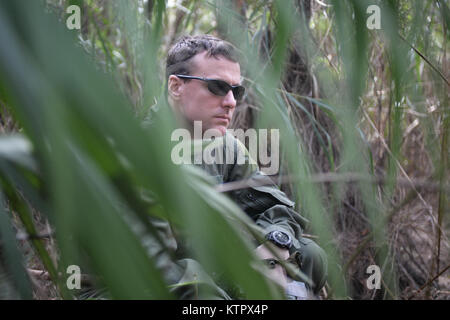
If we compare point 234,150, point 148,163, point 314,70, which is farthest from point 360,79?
point 314,70

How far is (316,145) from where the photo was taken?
89.1 inches

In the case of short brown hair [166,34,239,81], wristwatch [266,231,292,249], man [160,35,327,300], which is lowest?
wristwatch [266,231,292,249]

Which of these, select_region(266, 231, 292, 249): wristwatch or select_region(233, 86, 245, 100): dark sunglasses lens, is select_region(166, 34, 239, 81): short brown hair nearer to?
select_region(233, 86, 245, 100): dark sunglasses lens

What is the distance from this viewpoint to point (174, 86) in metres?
1.52

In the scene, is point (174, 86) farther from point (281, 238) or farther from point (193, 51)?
point (281, 238)

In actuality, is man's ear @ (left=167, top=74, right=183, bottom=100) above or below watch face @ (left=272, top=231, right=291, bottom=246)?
above

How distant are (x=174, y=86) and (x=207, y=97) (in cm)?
12

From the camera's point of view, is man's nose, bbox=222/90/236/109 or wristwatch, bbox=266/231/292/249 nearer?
wristwatch, bbox=266/231/292/249

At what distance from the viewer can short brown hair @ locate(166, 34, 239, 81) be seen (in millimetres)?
1484

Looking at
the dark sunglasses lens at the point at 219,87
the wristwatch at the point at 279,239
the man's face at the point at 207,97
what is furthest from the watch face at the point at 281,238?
the dark sunglasses lens at the point at 219,87

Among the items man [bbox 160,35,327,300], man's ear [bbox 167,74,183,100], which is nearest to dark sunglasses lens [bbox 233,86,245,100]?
man [bbox 160,35,327,300]

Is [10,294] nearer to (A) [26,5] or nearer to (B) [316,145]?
(A) [26,5]

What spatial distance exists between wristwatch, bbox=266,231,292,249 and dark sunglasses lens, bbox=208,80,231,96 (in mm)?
452

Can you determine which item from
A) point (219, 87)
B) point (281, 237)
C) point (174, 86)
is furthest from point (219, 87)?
point (281, 237)
